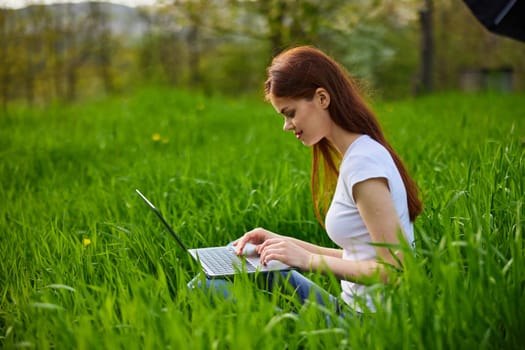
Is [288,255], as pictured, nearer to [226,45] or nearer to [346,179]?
[346,179]

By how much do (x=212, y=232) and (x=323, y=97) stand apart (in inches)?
50.5

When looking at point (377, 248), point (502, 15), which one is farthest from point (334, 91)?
point (502, 15)

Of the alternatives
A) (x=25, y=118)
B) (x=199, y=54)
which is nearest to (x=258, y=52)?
(x=199, y=54)

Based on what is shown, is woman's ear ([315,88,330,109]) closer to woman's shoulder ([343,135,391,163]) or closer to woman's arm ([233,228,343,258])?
woman's shoulder ([343,135,391,163])

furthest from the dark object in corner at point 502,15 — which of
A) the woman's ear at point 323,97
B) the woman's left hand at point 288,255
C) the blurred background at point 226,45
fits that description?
the blurred background at point 226,45

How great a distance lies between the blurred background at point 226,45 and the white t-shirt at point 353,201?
21.5 feet

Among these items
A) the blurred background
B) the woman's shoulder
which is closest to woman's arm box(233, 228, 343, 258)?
the woman's shoulder

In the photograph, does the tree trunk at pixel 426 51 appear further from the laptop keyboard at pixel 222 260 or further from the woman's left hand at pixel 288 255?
the woman's left hand at pixel 288 255

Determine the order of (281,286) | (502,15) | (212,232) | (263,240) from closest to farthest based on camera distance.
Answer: (281,286) → (263,240) → (212,232) → (502,15)

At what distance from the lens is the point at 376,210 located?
191 centimetres

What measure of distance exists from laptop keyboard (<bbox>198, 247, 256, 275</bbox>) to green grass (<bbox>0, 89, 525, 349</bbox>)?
113 millimetres

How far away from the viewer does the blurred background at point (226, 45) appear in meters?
11.2

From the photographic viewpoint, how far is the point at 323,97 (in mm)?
2131

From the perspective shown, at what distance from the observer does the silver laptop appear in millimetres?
2109
